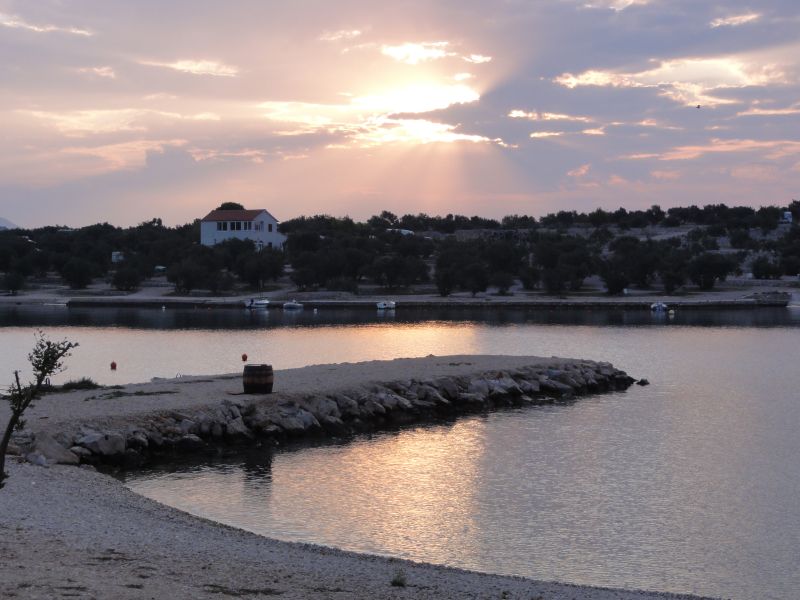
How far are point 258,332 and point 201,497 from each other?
64669 mm

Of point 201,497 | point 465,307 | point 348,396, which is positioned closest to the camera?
point 201,497

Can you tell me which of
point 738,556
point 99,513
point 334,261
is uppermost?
point 334,261

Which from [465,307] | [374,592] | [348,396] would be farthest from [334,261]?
[374,592]

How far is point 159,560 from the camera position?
54.5ft

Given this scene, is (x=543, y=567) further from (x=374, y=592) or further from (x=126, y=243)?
(x=126, y=243)

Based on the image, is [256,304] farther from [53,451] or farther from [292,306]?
[53,451]

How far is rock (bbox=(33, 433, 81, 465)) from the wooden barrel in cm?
931

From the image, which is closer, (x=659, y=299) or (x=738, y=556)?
(x=738, y=556)

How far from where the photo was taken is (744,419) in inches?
1596

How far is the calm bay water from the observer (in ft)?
69.5

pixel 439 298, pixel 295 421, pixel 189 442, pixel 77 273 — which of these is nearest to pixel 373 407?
pixel 295 421

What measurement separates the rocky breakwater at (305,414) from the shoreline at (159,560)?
334cm

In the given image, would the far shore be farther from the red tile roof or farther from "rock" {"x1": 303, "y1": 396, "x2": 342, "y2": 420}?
"rock" {"x1": 303, "y1": 396, "x2": 342, "y2": 420}

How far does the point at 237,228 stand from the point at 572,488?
13994 centimetres
